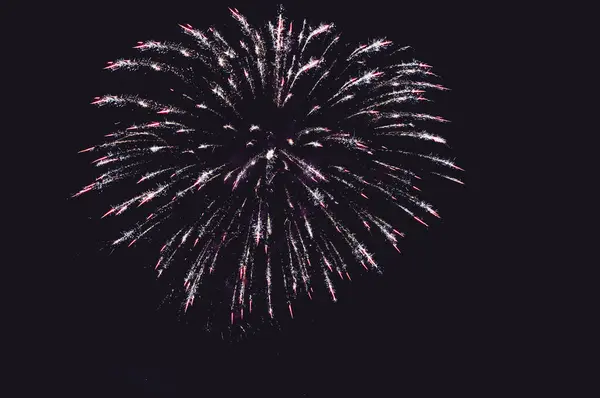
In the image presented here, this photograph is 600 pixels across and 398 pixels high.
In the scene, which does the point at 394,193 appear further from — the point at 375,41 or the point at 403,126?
the point at 375,41

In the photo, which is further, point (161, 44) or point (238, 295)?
point (238, 295)

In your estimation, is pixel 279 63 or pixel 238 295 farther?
pixel 238 295

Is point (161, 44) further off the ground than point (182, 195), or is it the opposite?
point (161, 44)

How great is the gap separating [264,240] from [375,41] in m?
6.12

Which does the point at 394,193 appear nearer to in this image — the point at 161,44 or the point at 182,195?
the point at 182,195

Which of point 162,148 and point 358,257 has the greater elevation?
point 162,148

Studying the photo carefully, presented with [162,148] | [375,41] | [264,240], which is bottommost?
[264,240]

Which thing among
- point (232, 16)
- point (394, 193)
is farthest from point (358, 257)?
point (232, 16)

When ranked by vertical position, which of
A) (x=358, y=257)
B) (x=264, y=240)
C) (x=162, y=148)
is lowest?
(x=358, y=257)

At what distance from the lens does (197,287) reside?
423 inches

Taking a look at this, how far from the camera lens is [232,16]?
10352mm

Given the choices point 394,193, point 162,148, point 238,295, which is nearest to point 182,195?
point 162,148

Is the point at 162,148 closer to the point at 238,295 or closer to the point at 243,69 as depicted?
the point at 243,69

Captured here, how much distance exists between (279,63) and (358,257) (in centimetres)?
558
